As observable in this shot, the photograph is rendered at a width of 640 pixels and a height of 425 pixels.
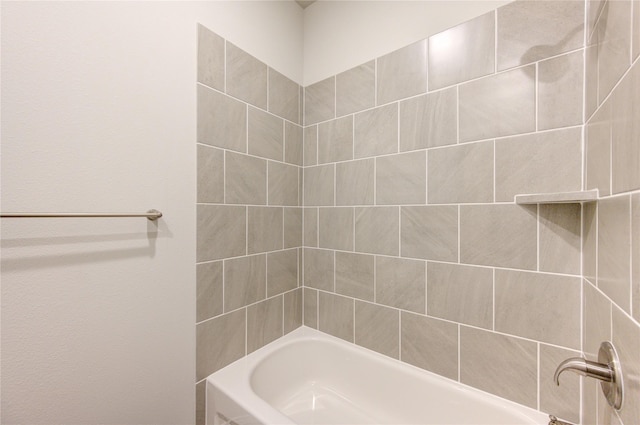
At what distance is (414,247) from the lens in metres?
1.24

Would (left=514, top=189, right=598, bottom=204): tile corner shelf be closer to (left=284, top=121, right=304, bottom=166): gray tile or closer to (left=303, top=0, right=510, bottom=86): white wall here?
(left=303, top=0, right=510, bottom=86): white wall

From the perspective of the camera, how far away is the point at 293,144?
5.24ft

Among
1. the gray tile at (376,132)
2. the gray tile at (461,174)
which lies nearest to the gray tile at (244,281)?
the gray tile at (376,132)

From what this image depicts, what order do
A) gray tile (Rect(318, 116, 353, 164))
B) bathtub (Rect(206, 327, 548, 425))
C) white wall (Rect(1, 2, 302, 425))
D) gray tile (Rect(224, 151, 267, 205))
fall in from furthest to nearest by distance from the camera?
gray tile (Rect(318, 116, 353, 164)), gray tile (Rect(224, 151, 267, 205)), bathtub (Rect(206, 327, 548, 425)), white wall (Rect(1, 2, 302, 425))

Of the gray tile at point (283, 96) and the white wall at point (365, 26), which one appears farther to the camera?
the gray tile at point (283, 96)

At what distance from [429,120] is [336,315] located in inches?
44.0

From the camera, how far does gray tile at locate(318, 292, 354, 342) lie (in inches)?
58.0

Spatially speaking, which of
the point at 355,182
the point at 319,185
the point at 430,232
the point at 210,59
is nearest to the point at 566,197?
the point at 430,232

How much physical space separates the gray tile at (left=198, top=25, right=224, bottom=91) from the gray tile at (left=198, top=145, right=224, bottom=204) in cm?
30

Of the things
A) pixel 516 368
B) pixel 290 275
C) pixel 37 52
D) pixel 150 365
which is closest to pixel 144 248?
pixel 150 365

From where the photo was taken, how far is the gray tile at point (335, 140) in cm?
146

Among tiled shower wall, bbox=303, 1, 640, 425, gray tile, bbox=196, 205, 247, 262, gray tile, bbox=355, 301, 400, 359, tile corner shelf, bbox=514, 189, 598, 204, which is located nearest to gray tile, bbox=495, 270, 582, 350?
tiled shower wall, bbox=303, 1, 640, 425

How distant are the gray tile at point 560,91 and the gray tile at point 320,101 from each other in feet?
3.02

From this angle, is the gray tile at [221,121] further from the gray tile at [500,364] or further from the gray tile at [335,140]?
the gray tile at [500,364]
